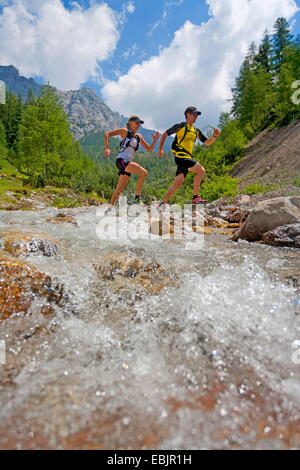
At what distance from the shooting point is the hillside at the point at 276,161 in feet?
59.0

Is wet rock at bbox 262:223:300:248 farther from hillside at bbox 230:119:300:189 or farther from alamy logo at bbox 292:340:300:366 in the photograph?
hillside at bbox 230:119:300:189

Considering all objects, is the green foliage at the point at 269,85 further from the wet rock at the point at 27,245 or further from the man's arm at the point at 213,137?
the wet rock at the point at 27,245

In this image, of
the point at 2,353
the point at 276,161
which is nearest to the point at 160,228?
the point at 2,353

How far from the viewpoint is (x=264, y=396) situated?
4.55 ft

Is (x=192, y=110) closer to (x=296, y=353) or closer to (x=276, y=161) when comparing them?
(x=296, y=353)

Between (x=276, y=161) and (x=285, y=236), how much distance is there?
20722mm

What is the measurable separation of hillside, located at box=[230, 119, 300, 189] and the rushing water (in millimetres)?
15209

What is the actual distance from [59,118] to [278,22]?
5900 cm

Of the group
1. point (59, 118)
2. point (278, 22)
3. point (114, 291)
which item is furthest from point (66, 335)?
point (278, 22)

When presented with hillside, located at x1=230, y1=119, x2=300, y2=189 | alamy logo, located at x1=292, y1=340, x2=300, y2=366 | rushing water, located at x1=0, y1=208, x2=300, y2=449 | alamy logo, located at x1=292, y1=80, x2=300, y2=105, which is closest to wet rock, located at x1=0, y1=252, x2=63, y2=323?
rushing water, located at x1=0, y1=208, x2=300, y2=449

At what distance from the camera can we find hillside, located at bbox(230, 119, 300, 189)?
18.0 metres

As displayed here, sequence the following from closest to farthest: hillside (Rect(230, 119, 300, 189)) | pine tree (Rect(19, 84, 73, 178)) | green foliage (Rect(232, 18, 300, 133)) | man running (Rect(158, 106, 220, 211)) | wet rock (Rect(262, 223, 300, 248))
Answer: wet rock (Rect(262, 223, 300, 248)), man running (Rect(158, 106, 220, 211)), hillside (Rect(230, 119, 300, 189)), pine tree (Rect(19, 84, 73, 178)), green foliage (Rect(232, 18, 300, 133))
